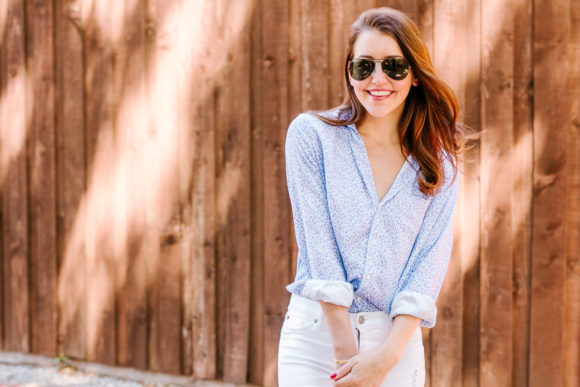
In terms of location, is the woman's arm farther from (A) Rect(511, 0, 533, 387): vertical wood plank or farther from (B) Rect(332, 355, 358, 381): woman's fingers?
(A) Rect(511, 0, 533, 387): vertical wood plank

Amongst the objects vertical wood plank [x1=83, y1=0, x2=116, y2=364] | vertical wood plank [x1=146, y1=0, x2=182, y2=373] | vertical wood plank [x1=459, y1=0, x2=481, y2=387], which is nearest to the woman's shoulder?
vertical wood plank [x1=459, y1=0, x2=481, y2=387]

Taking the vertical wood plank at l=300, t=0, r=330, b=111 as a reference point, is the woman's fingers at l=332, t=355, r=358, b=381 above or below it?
below

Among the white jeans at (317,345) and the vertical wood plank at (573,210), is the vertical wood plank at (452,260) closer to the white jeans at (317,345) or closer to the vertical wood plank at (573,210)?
the vertical wood plank at (573,210)

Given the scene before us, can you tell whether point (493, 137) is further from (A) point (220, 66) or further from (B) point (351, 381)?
(B) point (351, 381)

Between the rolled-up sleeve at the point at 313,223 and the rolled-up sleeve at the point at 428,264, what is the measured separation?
0.17 m

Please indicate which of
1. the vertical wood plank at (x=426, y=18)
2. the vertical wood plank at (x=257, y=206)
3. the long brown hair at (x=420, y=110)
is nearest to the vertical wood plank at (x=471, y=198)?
the vertical wood plank at (x=426, y=18)

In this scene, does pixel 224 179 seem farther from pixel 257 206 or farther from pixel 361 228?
pixel 361 228

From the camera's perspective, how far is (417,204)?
6.49ft

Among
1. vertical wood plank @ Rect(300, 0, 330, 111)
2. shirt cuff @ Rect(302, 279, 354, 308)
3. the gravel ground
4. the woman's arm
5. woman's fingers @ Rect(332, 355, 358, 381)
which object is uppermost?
vertical wood plank @ Rect(300, 0, 330, 111)

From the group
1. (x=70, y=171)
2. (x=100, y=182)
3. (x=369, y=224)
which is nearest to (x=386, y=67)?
(x=369, y=224)

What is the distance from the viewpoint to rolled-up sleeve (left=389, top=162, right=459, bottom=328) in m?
1.88

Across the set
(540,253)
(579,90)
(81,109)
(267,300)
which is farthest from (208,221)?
(579,90)

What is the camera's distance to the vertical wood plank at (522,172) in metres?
3.30

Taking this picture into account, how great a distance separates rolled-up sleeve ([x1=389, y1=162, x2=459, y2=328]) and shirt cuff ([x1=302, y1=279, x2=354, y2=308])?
0.51 ft
